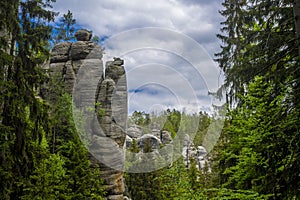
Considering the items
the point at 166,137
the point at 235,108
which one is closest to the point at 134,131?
the point at 166,137

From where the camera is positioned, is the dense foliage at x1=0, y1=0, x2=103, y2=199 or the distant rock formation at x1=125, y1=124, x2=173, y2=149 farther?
the distant rock formation at x1=125, y1=124, x2=173, y2=149

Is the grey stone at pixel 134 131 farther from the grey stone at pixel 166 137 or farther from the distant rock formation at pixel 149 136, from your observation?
the grey stone at pixel 166 137

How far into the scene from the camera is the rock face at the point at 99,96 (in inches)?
1003

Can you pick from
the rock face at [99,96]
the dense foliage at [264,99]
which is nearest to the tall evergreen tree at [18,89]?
the dense foliage at [264,99]

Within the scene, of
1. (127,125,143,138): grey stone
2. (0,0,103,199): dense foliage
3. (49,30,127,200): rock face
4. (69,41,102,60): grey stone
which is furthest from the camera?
(127,125,143,138): grey stone

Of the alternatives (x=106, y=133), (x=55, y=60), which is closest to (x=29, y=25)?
(x=106, y=133)

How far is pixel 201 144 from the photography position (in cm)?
5972

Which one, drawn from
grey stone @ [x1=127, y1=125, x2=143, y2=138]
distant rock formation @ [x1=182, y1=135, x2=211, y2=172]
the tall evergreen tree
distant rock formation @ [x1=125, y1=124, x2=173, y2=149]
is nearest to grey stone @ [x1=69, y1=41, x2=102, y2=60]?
the tall evergreen tree

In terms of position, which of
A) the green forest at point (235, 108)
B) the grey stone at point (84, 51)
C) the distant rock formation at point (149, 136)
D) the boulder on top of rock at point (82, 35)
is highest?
the boulder on top of rock at point (82, 35)

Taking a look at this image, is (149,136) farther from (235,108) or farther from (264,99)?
(264,99)

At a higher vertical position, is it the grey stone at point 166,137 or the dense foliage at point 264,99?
the grey stone at point 166,137

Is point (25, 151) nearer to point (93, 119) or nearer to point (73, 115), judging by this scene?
point (73, 115)

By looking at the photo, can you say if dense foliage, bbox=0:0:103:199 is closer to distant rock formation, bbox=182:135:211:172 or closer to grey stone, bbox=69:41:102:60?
grey stone, bbox=69:41:102:60

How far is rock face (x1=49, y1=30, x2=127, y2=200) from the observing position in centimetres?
2547
